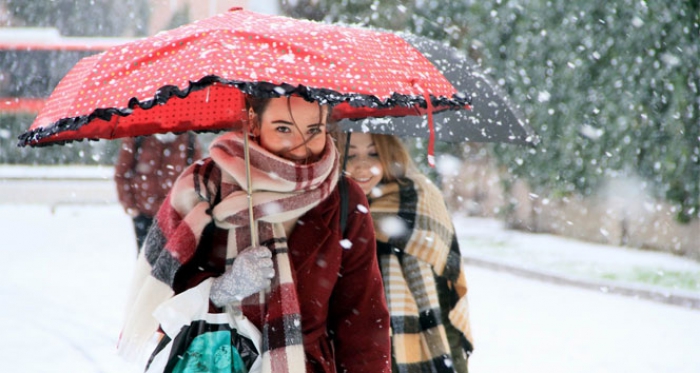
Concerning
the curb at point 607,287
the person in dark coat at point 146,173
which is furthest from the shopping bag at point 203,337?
the curb at point 607,287

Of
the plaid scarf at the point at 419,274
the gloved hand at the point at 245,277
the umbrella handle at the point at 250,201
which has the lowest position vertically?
the plaid scarf at the point at 419,274

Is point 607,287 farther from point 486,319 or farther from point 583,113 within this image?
point 583,113

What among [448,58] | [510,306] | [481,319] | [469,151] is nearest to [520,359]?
[481,319]

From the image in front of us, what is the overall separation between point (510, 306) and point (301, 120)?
690 cm

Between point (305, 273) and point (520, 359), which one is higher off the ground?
point (305, 273)

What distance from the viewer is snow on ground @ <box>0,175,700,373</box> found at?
6.55 meters

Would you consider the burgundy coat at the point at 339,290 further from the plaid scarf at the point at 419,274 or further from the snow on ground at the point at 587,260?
the snow on ground at the point at 587,260

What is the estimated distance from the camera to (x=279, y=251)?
2475 millimetres

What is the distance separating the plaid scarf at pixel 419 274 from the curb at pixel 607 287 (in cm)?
579

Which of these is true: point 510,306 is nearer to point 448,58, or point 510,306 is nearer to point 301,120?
point 448,58

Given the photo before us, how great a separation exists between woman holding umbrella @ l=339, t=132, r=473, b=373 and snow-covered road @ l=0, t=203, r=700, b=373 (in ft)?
8.06

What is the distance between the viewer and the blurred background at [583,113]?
11398mm

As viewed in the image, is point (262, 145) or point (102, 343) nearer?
point (262, 145)

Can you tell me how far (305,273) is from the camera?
8.37ft
